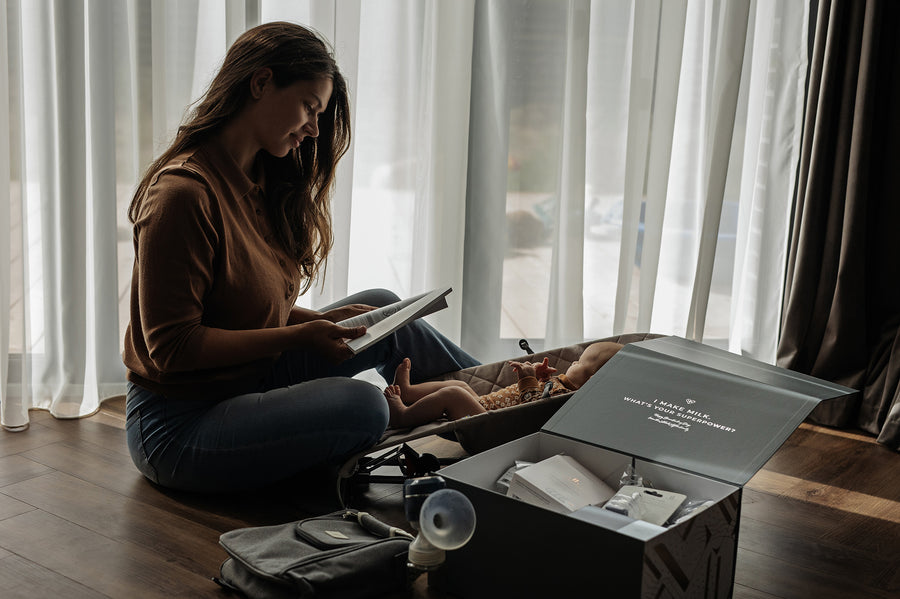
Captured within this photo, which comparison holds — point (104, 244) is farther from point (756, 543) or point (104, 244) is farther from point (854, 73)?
point (854, 73)

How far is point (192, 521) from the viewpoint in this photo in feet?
5.53

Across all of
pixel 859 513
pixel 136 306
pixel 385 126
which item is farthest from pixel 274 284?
pixel 859 513

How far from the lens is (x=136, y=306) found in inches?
68.8

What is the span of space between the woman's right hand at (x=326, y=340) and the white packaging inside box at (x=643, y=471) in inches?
14.7

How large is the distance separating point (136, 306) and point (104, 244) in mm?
687

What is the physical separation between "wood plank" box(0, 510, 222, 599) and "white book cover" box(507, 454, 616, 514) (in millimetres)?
533

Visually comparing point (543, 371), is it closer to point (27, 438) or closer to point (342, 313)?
point (342, 313)

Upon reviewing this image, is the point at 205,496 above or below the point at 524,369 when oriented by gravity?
below

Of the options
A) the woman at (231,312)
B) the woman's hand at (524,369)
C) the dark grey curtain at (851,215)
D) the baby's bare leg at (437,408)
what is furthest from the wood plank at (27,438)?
the dark grey curtain at (851,215)

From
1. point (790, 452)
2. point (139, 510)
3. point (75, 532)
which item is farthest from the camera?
point (790, 452)

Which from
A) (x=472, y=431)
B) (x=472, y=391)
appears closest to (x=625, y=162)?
(x=472, y=391)

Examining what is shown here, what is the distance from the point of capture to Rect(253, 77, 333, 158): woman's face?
172 cm

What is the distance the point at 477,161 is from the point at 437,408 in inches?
41.3

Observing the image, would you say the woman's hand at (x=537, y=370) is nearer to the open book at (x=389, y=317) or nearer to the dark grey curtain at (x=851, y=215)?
the open book at (x=389, y=317)
